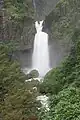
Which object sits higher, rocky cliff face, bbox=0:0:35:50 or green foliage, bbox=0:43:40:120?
rocky cliff face, bbox=0:0:35:50

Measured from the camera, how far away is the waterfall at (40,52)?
31188mm

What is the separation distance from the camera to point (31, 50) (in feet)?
103

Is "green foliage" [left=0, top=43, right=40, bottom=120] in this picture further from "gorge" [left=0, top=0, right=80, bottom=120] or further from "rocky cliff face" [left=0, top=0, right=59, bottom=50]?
"rocky cliff face" [left=0, top=0, right=59, bottom=50]

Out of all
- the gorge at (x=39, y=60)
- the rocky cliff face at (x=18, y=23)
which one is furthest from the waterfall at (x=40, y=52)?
the rocky cliff face at (x=18, y=23)

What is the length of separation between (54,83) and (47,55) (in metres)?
14.1

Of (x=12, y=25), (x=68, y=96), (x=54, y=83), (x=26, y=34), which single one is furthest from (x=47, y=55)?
(x=68, y=96)

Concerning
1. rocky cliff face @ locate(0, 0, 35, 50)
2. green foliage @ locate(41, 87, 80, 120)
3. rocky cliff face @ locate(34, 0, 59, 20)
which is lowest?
green foliage @ locate(41, 87, 80, 120)

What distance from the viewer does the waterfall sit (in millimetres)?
31188

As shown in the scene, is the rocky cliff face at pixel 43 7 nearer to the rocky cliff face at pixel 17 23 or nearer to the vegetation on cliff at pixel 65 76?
the rocky cliff face at pixel 17 23

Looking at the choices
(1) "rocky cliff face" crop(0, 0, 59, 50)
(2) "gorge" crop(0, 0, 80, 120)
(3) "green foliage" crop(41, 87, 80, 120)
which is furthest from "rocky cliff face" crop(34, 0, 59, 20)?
(3) "green foliage" crop(41, 87, 80, 120)

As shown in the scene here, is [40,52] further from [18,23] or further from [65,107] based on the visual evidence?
[65,107]

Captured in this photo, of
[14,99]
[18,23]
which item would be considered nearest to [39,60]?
[18,23]

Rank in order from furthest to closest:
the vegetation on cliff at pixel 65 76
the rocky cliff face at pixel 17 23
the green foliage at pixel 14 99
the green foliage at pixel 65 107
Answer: the rocky cliff face at pixel 17 23, the vegetation on cliff at pixel 65 76, the green foliage at pixel 14 99, the green foliage at pixel 65 107

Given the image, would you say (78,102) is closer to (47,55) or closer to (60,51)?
(60,51)
